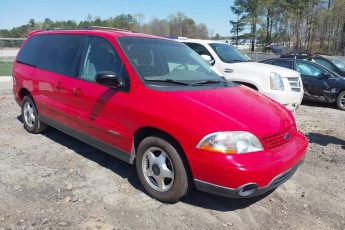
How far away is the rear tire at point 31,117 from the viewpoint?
627 cm

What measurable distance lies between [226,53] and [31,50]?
4714mm

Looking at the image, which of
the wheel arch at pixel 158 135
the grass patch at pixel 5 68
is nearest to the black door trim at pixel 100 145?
the wheel arch at pixel 158 135

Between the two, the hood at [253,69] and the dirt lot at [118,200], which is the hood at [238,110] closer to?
the dirt lot at [118,200]

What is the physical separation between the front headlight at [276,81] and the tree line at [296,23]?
3568cm

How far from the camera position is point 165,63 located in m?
4.68

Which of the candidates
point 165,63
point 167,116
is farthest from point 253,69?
point 167,116

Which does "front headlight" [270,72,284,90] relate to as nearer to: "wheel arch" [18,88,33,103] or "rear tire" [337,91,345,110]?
"rear tire" [337,91,345,110]

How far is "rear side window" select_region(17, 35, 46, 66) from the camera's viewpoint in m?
6.13

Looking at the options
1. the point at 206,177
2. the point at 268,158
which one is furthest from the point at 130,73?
the point at 268,158

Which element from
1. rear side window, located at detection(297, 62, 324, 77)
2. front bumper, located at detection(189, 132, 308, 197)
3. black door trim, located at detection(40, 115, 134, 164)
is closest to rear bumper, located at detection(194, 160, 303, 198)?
front bumper, located at detection(189, 132, 308, 197)

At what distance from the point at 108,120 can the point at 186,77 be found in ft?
3.50

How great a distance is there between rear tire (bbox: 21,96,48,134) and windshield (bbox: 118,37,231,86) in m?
2.46

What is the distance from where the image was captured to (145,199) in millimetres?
4129

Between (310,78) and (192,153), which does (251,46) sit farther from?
(192,153)
